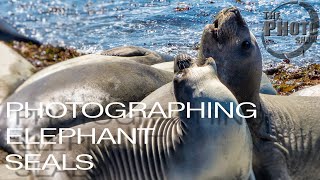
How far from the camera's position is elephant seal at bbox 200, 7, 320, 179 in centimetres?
491

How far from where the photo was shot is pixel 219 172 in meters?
4.18

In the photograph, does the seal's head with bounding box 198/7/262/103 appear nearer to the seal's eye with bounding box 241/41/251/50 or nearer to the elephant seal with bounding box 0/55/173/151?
the seal's eye with bounding box 241/41/251/50

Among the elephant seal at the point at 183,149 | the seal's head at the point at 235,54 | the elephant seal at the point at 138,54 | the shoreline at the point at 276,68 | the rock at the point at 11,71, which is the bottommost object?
the shoreline at the point at 276,68

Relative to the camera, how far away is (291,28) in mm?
10789

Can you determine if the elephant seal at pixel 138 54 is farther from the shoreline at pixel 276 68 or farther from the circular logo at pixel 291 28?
the circular logo at pixel 291 28

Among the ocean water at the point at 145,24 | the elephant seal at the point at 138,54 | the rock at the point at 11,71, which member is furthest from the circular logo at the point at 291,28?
the rock at the point at 11,71

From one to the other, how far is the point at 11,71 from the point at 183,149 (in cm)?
336

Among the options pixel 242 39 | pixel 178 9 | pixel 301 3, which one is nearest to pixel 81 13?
pixel 178 9

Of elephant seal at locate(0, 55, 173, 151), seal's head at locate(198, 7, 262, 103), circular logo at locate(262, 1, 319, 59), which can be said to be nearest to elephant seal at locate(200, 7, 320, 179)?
seal's head at locate(198, 7, 262, 103)

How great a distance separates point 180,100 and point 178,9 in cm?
711

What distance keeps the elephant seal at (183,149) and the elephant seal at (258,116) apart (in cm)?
53

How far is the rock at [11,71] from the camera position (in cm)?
670

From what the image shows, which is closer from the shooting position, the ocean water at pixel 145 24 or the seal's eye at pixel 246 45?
the seal's eye at pixel 246 45

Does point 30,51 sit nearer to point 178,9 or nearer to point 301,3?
point 178,9
